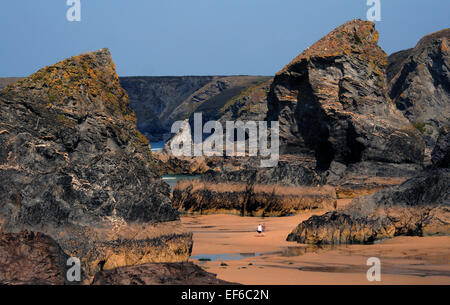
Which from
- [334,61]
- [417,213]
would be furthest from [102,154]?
[334,61]

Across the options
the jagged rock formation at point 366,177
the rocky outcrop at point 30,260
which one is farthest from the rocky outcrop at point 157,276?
the jagged rock formation at point 366,177

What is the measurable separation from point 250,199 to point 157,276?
18129mm

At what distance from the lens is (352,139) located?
37406mm

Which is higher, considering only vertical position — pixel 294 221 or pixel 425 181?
pixel 425 181

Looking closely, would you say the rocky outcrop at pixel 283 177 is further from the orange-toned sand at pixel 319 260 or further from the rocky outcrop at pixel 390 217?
the rocky outcrop at pixel 390 217

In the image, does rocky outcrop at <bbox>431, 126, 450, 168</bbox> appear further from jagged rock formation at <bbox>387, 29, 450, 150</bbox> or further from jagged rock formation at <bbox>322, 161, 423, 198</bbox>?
jagged rock formation at <bbox>387, 29, 450, 150</bbox>

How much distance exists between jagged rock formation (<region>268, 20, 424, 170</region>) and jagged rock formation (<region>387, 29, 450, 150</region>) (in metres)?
40.5

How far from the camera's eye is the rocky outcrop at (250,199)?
27.2m

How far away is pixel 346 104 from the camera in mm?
38719

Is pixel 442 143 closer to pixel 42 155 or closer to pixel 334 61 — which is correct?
pixel 334 61

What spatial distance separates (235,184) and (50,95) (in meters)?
14.6

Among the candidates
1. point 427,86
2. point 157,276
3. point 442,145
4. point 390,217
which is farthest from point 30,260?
point 427,86

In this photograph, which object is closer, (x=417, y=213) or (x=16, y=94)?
(x=16, y=94)

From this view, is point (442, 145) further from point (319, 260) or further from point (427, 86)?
point (427, 86)
